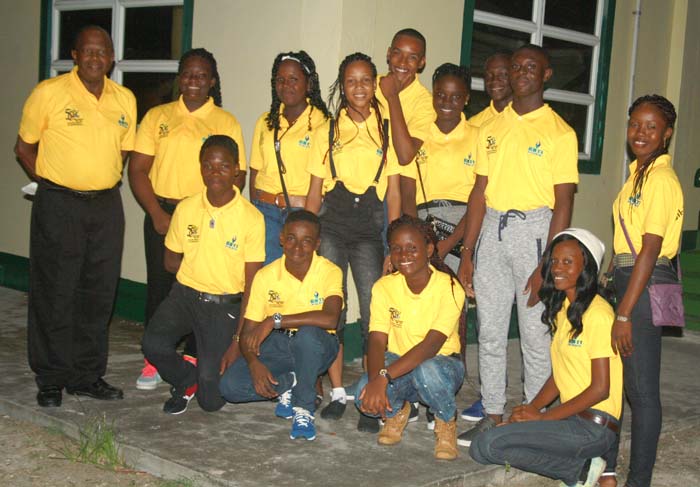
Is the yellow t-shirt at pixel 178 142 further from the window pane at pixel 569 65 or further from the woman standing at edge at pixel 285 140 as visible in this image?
the window pane at pixel 569 65

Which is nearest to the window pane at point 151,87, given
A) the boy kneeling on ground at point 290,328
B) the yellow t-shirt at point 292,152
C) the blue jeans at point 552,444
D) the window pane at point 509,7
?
the yellow t-shirt at point 292,152

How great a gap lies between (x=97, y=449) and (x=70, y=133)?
1769 millimetres

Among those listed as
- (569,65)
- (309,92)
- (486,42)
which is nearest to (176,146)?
(309,92)

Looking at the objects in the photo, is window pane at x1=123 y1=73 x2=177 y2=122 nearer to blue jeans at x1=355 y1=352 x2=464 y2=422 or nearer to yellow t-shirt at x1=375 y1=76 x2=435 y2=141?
yellow t-shirt at x1=375 y1=76 x2=435 y2=141

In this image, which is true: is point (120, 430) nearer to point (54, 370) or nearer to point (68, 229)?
point (54, 370)

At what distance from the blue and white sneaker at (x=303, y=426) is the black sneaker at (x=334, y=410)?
35 cm

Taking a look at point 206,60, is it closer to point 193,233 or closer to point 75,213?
point 193,233

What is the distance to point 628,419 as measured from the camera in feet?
19.2

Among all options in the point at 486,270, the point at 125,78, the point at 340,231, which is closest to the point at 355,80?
the point at 340,231

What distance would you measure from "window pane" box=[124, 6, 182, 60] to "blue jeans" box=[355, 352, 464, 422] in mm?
3768

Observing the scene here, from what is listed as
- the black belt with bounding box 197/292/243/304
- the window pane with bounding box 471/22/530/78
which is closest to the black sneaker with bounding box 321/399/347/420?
the black belt with bounding box 197/292/243/304

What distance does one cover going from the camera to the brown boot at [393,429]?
4992 millimetres

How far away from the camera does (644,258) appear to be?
14.5ft

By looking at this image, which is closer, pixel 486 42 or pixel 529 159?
pixel 529 159
